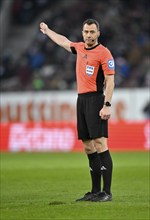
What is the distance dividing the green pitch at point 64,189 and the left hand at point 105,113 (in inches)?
45.4

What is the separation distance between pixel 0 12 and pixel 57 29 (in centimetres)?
278

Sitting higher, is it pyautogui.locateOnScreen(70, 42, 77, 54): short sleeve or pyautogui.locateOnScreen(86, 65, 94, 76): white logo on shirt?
pyautogui.locateOnScreen(70, 42, 77, 54): short sleeve

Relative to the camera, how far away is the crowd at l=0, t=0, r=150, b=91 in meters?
29.8

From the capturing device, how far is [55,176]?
16.8m

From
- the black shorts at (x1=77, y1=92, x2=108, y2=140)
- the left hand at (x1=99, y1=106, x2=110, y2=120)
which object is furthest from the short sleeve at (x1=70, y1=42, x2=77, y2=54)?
the left hand at (x1=99, y1=106, x2=110, y2=120)

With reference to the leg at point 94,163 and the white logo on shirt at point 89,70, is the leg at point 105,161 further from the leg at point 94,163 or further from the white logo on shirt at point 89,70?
the white logo on shirt at point 89,70

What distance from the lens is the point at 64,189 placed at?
13.6 metres

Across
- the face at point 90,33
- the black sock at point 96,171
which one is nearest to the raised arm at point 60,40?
the face at point 90,33

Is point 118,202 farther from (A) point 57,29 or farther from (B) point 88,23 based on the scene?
(A) point 57,29

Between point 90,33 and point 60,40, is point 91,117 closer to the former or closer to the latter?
point 90,33

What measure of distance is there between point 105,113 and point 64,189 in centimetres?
292

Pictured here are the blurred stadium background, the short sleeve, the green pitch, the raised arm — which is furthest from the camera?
the blurred stadium background

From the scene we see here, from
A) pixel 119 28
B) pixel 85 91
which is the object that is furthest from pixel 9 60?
pixel 85 91

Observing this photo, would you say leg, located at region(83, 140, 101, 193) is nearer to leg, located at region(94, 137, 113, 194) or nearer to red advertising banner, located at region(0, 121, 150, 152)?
leg, located at region(94, 137, 113, 194)
